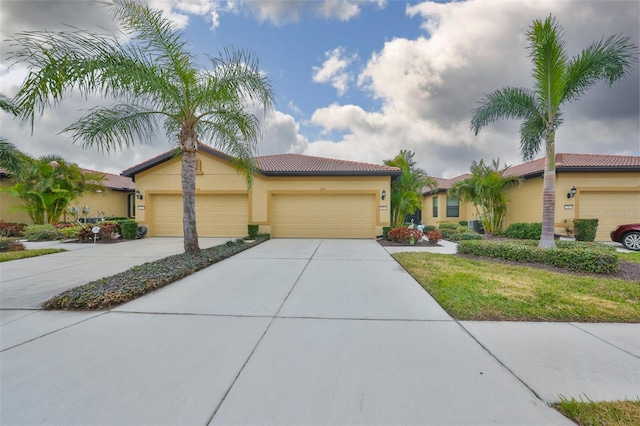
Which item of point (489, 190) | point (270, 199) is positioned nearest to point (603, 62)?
point (489, 190)

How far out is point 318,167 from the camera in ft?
41.5

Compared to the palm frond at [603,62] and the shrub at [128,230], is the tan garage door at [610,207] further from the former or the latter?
the shrub at [128,230]

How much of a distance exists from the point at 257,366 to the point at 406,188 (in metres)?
11.7

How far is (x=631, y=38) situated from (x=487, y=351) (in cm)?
934

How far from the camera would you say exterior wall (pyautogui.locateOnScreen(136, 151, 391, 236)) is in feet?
40.3

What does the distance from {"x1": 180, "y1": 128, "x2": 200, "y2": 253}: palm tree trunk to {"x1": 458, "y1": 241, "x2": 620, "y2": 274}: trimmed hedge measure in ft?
28.9

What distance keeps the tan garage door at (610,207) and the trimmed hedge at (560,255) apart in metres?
5.69

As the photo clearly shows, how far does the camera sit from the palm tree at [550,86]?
6.45m

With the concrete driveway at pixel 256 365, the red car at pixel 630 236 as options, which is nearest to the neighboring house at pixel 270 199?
the concrete driveway at pixel 256 365

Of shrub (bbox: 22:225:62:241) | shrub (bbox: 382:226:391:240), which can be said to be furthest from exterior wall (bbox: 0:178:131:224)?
shrub (bbox: 382:226:391:240)

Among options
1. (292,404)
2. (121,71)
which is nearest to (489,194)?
(292,404)

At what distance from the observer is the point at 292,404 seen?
1898 mm

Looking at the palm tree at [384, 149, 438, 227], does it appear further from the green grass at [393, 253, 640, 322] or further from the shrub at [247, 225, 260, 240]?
the shrub at [247, 225, 260, 240]

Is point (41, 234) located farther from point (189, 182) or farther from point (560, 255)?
point (560, 255)
